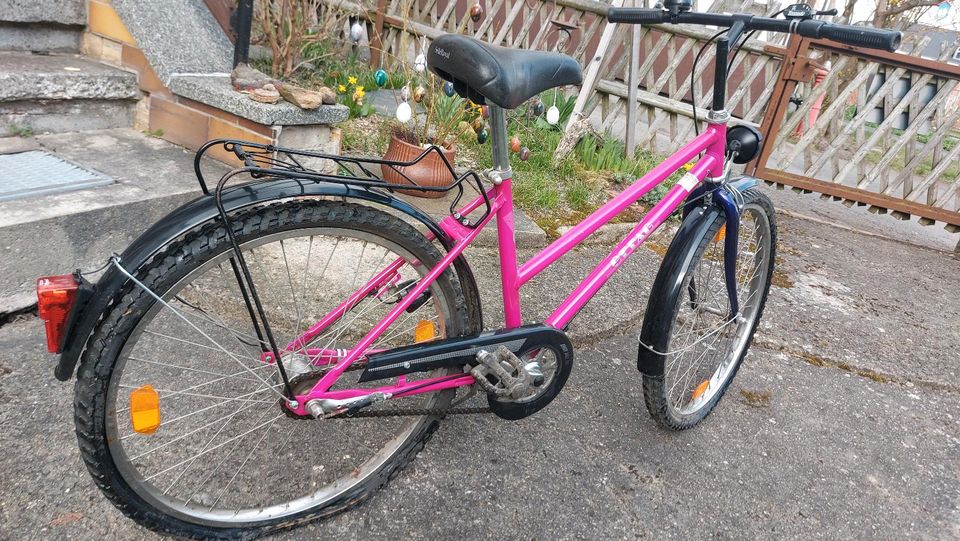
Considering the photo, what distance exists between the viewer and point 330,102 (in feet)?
10.2

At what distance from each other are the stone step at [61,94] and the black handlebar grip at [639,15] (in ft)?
8.21

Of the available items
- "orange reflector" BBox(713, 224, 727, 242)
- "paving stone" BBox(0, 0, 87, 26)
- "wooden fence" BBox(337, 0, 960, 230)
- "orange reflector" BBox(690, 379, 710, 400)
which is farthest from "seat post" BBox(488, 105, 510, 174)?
"wooden fence" BBox(337, 0, 960, 230)

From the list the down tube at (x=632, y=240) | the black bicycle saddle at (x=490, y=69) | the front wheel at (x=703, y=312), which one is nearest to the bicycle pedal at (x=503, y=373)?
the down tube at (x=632, y=240)

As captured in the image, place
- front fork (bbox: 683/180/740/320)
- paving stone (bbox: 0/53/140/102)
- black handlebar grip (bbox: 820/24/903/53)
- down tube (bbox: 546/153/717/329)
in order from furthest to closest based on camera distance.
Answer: paving stone (bbox: 0/53/140/102), front fork (bbox: 683/180/740/320), down tube (bbox: 546/153/717/329), black handlebar grip (bbox: 820/24/903/53)

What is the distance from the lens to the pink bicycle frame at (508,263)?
1601 mm

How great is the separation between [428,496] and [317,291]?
3.24 feet

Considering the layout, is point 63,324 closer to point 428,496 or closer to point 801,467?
point 428,496

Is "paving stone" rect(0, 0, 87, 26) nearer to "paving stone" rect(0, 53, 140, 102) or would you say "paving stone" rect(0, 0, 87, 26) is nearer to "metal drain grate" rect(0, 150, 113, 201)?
"paving stone" rect(0, 53, 140, 102)

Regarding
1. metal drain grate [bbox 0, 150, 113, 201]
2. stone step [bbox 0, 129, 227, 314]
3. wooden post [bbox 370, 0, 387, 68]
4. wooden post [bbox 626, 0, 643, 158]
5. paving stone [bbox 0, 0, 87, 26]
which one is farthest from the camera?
wooden post [bbox 370, 0, 387, 68]

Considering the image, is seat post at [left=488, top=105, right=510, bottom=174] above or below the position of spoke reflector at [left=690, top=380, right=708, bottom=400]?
above

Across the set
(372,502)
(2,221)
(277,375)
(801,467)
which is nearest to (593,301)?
(801,467)

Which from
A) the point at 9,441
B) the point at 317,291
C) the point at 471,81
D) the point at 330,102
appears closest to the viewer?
the point at 471,81

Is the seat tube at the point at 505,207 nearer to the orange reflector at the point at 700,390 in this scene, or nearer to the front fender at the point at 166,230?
the front fender at the point at 166,230

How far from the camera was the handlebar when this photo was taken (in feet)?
5.61
